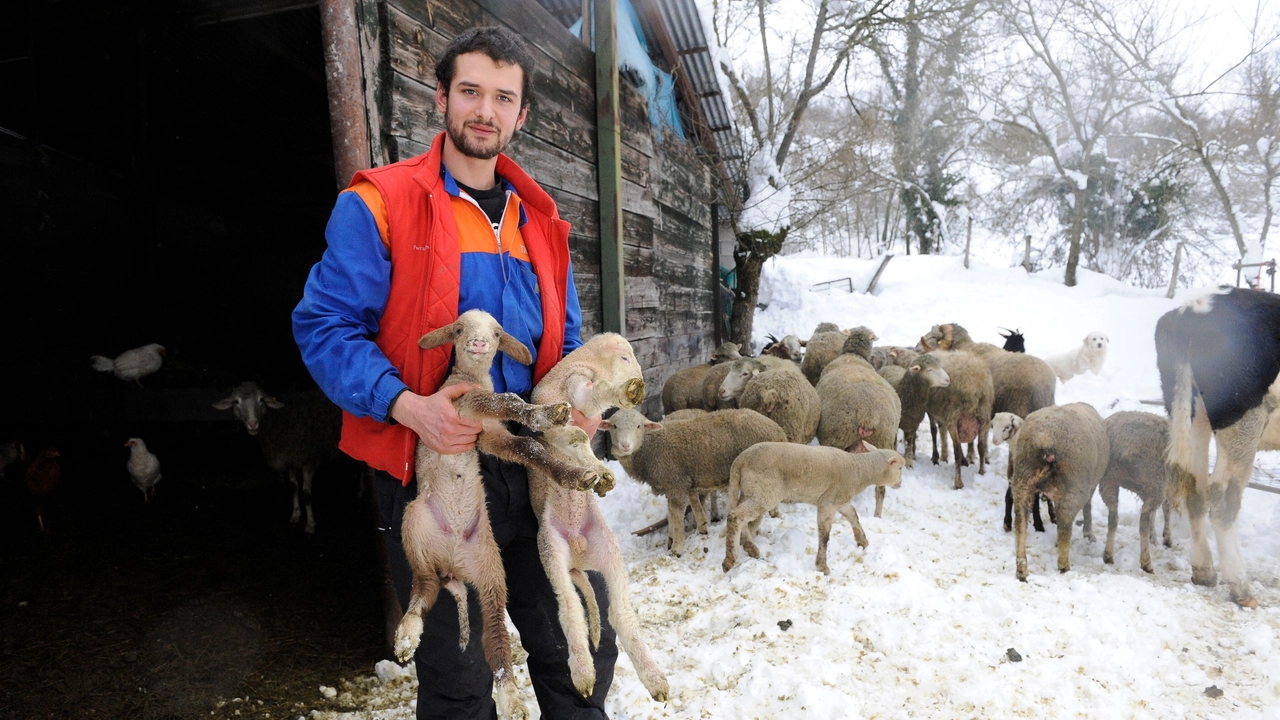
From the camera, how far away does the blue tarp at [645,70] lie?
574 cm

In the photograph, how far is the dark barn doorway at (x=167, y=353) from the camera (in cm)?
333

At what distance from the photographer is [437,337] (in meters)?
1.64

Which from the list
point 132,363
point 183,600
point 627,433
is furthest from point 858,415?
point 132,363

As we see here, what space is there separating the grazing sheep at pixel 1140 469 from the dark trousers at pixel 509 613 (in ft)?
13.3

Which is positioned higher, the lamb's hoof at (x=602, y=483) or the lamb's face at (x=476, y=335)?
the lamb's face at (x=476, y=335)

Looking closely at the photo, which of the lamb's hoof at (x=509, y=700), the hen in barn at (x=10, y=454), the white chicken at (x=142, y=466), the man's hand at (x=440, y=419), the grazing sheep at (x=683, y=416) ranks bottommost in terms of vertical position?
the white chicken at (x=142, y=466)

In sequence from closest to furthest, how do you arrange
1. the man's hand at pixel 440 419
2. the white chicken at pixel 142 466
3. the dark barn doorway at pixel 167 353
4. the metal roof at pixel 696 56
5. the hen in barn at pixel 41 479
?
the man's hand at pixel 440 419
the dark barn doorway at pixel 167 353
the hen in barn at pixel 41 479
the white chicken at pixel 142 466
the metal roof at pixel 696 56

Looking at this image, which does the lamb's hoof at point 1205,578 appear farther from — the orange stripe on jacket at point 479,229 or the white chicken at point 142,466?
the white chicken at point 142,466

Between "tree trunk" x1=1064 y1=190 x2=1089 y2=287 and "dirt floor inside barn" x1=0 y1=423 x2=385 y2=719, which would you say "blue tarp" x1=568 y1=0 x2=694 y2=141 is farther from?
"tree trunk" x1=1064 y1=190 x2=1089 y2=287

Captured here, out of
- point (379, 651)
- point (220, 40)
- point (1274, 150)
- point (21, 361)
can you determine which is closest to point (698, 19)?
point (220, 40)

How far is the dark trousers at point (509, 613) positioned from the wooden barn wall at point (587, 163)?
5.98ft

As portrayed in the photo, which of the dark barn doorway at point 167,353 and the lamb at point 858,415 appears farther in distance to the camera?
the lamb at point 858,415

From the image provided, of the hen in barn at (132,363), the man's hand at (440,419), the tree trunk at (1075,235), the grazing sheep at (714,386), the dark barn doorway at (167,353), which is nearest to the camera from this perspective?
the man's hand at (440,419)

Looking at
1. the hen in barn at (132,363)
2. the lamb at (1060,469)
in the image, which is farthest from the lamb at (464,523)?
the hen in barn at (132,363)
